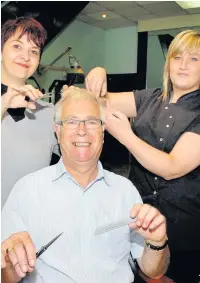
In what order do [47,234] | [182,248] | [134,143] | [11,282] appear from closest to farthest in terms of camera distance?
1. [11,282]
2. [47,234]
3. [134,143]
4. [182,248]

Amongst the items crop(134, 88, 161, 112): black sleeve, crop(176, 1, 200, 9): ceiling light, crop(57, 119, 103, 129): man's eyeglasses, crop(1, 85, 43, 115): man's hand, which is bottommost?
crop(57, 119, 103, 129): man's eyeglasses

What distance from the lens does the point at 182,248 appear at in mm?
1503

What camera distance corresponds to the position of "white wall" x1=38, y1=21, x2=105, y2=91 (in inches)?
200

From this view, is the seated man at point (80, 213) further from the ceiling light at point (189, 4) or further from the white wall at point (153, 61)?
the white wall at point (153, 61)

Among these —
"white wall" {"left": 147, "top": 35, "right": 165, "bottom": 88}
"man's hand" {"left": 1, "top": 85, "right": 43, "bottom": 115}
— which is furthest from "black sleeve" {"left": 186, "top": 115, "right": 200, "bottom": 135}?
"white wall" {"left": 147, "top": 35, "right": 165, "bottom": 88}

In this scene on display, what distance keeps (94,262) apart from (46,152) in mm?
453

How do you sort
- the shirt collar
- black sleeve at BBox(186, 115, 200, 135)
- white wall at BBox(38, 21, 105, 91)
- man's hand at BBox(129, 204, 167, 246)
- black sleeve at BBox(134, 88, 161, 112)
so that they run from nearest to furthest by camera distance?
man's hand at BBox(129, 204, 167, 246), the shirt collar, black sleeve at BBox(186, 115, 200, 135), black sleeve at BBox(134, 88, 161, 112), white wall at BBox(38, 21, 105, 91)

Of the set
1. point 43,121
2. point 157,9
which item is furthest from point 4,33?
point 157,9

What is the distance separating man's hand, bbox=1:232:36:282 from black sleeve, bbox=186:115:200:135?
766mm

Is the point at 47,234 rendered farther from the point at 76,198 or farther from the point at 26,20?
the point at 26,20

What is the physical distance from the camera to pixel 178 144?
1.36 meters

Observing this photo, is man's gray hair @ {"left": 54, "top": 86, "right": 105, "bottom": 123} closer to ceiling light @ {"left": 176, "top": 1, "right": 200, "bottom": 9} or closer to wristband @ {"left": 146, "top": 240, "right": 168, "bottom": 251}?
wristband @ {"left": 146, "top": 240, "right": 168, "bottom": 251}

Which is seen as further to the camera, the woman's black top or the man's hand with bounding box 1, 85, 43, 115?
the woman's black top

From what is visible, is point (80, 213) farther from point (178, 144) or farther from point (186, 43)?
point (186, 43)
